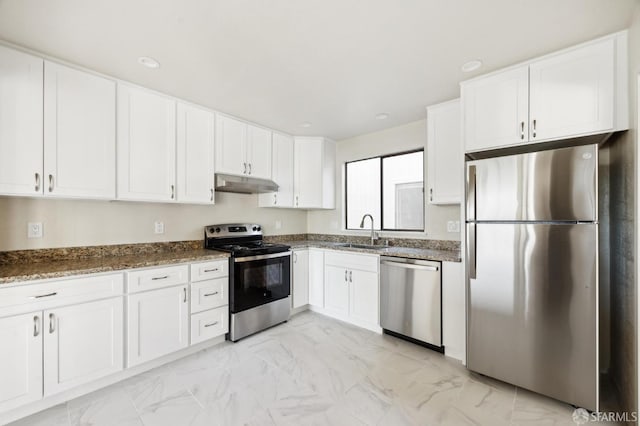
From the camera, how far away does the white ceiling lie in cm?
154

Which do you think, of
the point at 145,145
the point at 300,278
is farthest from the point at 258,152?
the point at 300,278

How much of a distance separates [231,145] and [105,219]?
1.38 meters

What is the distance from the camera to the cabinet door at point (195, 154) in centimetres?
272

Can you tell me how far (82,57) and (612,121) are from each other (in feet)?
11.7

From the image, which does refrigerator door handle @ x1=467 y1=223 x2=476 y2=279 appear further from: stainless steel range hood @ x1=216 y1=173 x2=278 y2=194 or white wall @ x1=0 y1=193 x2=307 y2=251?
white wall @ x1=0 y1=193 x2=307 y2=251

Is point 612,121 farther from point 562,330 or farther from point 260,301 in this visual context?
point 260,301

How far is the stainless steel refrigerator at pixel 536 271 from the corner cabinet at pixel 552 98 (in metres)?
0.23

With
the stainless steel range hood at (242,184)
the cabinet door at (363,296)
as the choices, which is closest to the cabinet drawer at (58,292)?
the stainless steel range hood at (242,184)

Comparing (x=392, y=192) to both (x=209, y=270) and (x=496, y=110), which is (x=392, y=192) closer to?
(x=496, y=110)

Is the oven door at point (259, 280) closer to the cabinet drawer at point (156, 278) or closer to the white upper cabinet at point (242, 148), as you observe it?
the cabinet drawer at point (156, 278)

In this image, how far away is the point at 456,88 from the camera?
2.47 metres

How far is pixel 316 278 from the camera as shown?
3.60 meters

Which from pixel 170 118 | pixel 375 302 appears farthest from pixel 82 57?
pixel 375 302

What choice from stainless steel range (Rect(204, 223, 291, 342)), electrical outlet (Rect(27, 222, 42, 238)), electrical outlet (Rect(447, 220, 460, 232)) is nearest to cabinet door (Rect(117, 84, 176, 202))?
electrical outlet (Rect(27, 222, 42, 238))
